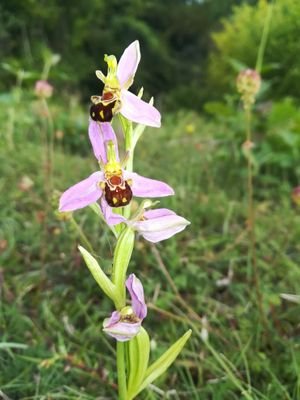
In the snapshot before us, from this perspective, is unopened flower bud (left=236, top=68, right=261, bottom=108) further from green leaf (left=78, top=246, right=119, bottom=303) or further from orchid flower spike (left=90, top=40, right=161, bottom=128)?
green leaf (left=78, top=246, right=119, bottom=303)

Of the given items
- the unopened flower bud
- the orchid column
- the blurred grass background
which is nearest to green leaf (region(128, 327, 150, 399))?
the orchid column

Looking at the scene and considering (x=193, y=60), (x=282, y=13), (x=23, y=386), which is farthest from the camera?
(x=193, y=60)

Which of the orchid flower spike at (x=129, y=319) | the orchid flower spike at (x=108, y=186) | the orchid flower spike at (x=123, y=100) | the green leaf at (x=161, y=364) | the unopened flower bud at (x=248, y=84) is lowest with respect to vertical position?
the green leaf at (x=161, y=364)

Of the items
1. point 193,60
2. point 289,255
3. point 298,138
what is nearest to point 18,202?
point 289,255

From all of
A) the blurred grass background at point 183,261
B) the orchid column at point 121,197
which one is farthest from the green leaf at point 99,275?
the blurred grass background at point 183,261

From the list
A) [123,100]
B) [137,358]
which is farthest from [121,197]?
[137,358]

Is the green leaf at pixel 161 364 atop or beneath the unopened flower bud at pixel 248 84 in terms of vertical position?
beneath

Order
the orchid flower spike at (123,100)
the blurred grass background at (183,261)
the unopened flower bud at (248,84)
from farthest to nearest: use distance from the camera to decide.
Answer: the unopened flower bud at (248,84), the blurred grass background at (183,261), the orchid flower spike at (123,100)

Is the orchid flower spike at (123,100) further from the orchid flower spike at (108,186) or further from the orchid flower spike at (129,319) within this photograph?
the orchid flower spike at (129,319)

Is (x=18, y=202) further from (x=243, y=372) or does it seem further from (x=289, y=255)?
(x=243, y=372)
